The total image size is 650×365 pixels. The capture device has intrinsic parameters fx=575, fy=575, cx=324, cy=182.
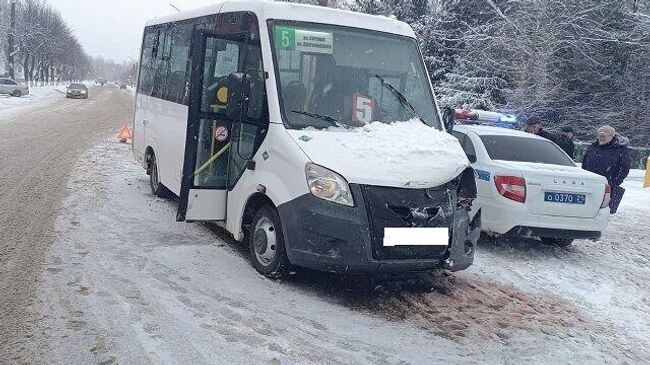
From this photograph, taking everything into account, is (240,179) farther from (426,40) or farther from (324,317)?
(426,40)

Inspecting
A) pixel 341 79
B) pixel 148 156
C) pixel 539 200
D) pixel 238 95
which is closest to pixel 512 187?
pixel 539 200

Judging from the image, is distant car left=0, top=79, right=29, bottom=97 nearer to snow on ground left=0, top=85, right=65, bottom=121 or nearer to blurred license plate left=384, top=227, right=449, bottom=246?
snow on ground left=0, top=85, right=65, bottom=121

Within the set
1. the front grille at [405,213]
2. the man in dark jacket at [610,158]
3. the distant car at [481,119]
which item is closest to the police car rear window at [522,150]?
the man in dark jacket at [610,158]

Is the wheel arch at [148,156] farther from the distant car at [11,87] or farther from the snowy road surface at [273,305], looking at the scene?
the distant car at [11,87]

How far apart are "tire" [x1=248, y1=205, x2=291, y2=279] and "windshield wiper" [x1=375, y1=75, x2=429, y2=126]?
1.75m

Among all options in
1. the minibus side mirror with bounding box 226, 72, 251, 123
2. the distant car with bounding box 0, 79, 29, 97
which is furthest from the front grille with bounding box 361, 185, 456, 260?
the distant car with bounding box 0, 79, 29, 97

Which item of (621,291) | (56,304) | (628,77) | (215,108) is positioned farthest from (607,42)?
(56,304)

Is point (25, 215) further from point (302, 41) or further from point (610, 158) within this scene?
point (610, 158)

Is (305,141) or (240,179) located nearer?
(305,141)

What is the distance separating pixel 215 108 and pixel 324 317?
2.73 meters

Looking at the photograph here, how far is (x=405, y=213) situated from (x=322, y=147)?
0.93 meters

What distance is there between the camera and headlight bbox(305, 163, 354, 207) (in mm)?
4840

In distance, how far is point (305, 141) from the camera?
5.18 m

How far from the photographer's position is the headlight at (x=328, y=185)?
4840mm
